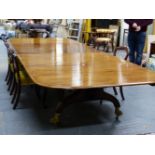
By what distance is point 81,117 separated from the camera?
2.94m

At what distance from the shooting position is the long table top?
2207mm

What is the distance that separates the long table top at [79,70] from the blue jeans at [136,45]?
1.13 m

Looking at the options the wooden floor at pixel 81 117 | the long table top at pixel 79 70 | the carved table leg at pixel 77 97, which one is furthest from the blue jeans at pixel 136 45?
the carved table leg at pixel 77 97

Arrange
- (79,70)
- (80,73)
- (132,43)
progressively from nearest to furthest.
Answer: (80,73)
(79,70)
(132,43)

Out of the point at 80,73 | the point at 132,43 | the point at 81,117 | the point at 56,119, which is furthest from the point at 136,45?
the point at 56,119

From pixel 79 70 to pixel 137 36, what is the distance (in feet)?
6.93

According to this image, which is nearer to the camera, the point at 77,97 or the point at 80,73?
the point at 80,73

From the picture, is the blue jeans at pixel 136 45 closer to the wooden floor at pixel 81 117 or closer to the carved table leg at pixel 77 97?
the wooden floor at pixel 81 117

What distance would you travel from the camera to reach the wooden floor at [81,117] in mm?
2619

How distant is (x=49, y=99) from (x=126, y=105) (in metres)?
1.03

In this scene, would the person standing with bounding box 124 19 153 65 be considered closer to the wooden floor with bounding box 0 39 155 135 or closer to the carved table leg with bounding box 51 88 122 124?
the wooden floor with bounding box 0 39 155 135

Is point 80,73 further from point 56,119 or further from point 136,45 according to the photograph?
point 136,45

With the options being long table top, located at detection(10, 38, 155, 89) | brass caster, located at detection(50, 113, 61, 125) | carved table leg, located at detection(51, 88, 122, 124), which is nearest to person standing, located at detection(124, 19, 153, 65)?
long table top, located at detection(10, 38, 155, 89)
